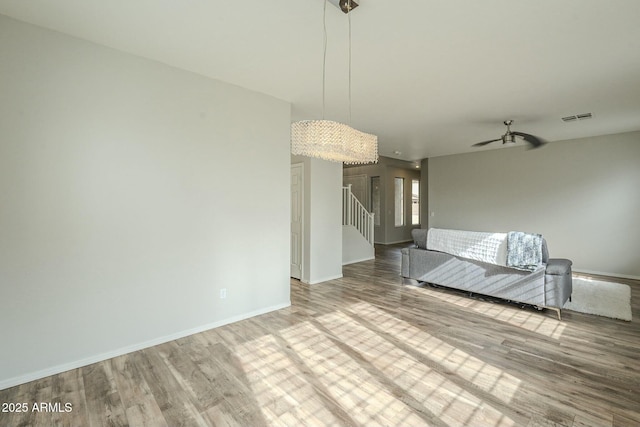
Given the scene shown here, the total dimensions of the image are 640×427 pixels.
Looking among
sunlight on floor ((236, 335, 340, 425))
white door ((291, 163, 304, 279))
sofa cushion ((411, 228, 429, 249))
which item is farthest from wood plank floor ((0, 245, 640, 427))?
white door ((291, 163, 304, 279))

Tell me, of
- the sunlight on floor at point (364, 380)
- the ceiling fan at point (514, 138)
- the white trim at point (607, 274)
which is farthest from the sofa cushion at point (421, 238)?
the white trim at point (607, 274)

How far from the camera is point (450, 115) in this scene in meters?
4.51

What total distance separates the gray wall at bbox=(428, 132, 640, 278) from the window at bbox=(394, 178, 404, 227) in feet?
8.49

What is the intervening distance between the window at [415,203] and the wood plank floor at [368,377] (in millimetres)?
7186

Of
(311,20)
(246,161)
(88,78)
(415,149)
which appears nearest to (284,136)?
(246,161)

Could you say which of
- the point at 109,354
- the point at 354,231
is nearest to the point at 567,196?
the point at 354,231

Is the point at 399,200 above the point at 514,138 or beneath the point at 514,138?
beneath

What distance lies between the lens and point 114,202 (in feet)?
8.68

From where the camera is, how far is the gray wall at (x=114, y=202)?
226 cm

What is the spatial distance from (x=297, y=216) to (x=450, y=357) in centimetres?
339

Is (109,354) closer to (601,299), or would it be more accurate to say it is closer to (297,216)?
(297,216)

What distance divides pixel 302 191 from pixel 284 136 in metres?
1.47

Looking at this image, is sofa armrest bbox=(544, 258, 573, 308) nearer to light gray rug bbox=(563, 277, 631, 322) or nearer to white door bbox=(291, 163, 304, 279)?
light gray rug bbox=(563, 277, 631, 322)

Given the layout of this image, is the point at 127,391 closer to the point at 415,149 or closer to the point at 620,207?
the point at 415,149
